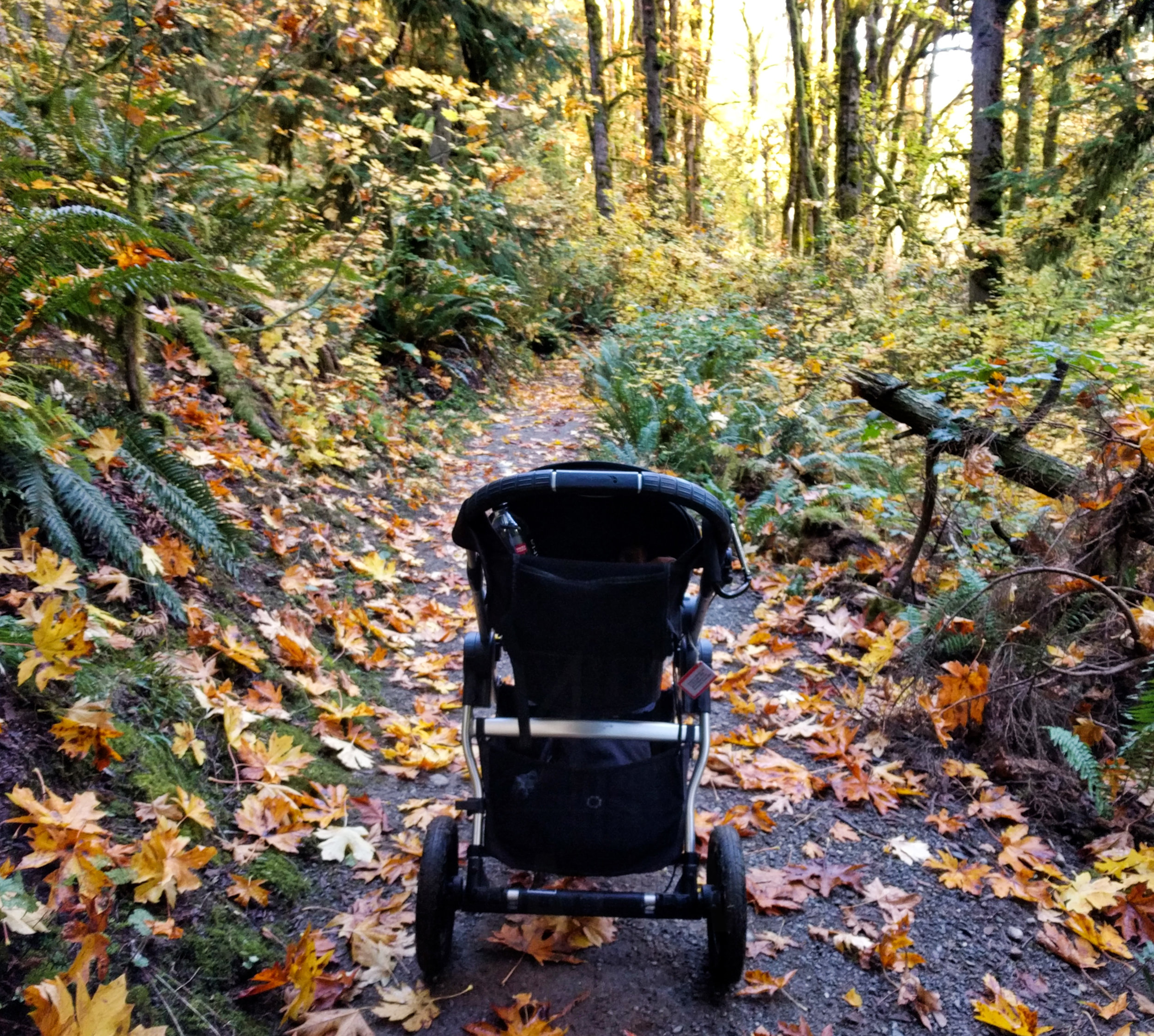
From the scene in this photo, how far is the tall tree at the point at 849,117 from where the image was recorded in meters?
14.3

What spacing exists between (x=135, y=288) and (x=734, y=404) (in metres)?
5.58

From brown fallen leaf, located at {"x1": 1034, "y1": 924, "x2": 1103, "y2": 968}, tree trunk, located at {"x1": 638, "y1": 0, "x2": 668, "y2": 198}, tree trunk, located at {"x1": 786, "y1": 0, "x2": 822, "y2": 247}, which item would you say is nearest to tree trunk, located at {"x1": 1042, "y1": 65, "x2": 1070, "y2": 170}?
tree trunk, located at {"x1": 786, "y1": 0, "x2": 822, "y2": 247}

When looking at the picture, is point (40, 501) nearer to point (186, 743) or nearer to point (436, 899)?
point (186, 743)

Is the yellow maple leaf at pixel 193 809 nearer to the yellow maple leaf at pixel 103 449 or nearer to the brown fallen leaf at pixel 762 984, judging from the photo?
the yellow maple leaf at pixel 103 449

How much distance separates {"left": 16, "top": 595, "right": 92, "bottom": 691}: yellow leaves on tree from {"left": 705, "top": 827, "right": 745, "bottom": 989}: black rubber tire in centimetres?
205

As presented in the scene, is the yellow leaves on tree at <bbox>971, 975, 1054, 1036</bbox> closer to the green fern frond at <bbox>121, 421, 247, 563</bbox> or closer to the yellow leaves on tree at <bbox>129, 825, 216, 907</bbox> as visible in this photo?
the yellow leaves on tree at <bbox>129, 825, 216, 907</bbox>

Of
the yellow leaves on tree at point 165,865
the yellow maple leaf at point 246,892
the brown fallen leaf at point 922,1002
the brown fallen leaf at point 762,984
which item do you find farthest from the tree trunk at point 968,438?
the yellow leaves on tree at point 165,865

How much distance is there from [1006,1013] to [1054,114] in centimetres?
1448

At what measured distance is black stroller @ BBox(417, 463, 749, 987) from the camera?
7.16ft

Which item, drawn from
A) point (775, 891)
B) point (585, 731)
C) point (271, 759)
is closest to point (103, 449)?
point (271, 759)

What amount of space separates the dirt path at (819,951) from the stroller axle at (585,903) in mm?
332

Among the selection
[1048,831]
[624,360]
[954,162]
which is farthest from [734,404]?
[954,162]

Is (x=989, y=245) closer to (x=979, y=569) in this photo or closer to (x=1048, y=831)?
(x=979, y=569)

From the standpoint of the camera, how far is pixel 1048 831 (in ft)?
9.96
